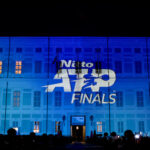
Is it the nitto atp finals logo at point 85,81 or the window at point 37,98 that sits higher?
the nitto atp finals logo at point 85,81

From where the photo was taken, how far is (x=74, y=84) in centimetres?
1895

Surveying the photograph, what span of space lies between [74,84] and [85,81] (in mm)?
823

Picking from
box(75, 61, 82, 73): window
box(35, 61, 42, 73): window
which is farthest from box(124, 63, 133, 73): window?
box(35, 61, 42, 73): window

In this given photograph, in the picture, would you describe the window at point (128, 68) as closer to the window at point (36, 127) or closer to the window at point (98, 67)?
the window at point (98, 67)

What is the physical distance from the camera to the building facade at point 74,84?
1861cm

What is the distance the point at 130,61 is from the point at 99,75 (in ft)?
8.96

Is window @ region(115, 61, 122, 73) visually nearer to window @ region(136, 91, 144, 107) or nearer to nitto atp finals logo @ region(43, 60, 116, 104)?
nitto atp finals logo @ region(43, 60, 116, 104)

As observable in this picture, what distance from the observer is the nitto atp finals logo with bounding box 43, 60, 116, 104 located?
1880 centimetres

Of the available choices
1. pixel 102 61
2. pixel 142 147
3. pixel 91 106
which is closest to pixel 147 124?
pixel 91 106

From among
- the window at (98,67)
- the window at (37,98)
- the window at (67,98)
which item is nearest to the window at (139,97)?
the window at (98,67)

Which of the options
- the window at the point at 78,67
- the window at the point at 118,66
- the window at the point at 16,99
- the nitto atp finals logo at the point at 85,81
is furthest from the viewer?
→ the window at the point at 118,66

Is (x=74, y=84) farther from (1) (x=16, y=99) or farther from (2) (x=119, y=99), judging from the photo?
(1) (x=16, y=99)

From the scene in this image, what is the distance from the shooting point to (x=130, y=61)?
19.7 meters

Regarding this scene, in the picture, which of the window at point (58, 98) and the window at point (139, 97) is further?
the window at point (58, 98)
